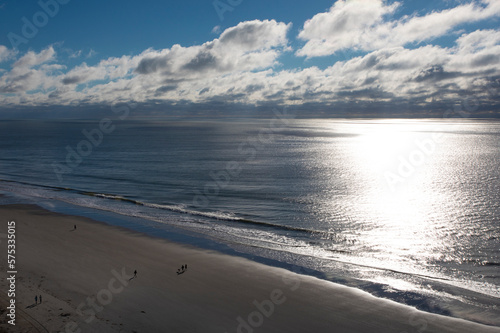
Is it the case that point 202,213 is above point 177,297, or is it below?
above

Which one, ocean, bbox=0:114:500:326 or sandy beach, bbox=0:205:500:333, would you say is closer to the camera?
sandy beach, bbox=0:205:500:333

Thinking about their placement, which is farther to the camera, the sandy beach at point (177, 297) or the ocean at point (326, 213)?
the ocean at point (326, 213)

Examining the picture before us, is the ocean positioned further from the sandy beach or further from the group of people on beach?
the group of people on beach

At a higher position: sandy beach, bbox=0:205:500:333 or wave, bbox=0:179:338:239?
wave, bbox=0:179:338:239

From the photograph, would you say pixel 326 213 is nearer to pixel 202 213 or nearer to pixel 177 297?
pixel 202 213

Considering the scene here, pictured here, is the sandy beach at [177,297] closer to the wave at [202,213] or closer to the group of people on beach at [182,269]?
the group of people on beach at [182,269]

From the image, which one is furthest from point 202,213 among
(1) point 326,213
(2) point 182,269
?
(2) point 182,269

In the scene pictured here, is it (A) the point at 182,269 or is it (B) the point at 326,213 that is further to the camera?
(B) the point at 326,213

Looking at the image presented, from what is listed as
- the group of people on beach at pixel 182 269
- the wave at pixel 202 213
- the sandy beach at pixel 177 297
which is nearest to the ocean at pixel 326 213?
the wave at pixel 202 213

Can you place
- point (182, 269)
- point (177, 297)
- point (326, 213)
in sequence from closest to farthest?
point (177, 297), point (182, 269), point (326, 213)

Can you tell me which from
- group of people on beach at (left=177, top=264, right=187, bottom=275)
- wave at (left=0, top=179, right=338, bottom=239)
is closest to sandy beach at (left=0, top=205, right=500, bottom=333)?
group of people on beach at (left=177, top=264, right=187, bottom=275)
